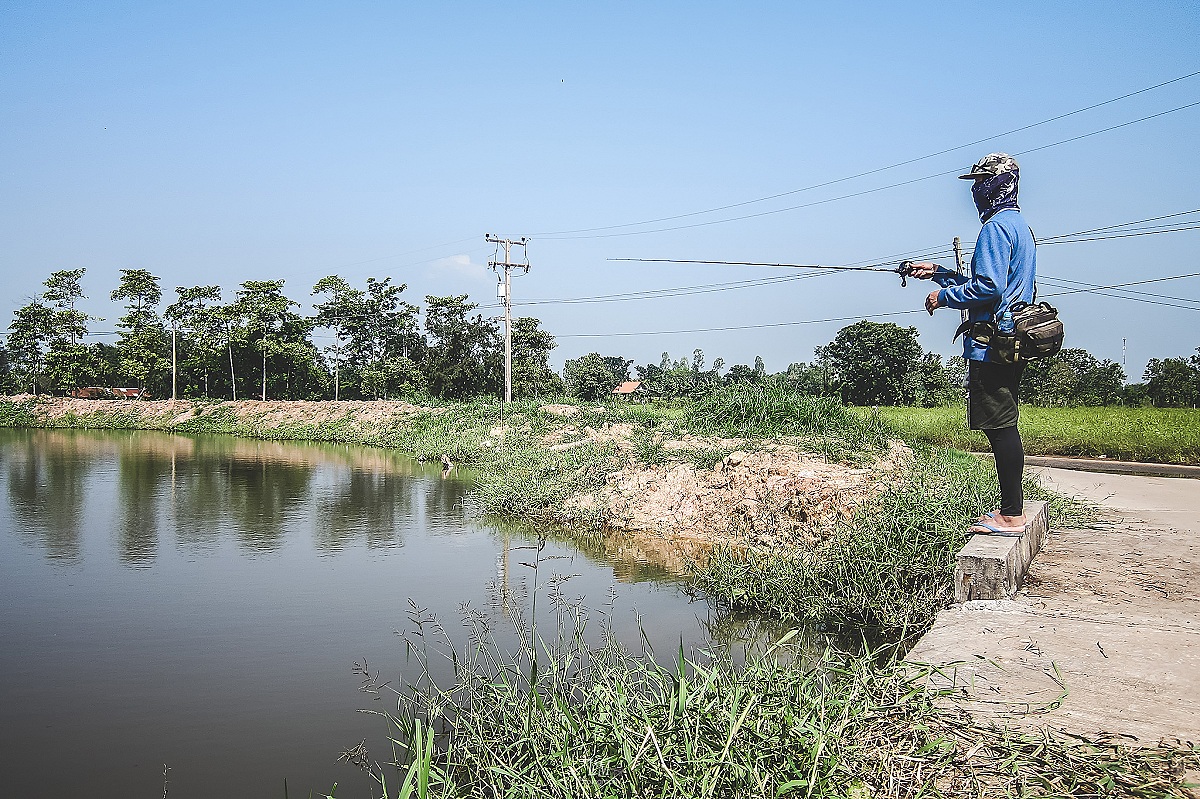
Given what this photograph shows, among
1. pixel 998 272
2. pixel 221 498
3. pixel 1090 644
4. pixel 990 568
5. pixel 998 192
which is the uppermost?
pixel 998 192

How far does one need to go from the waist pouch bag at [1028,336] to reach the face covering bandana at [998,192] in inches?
21.0

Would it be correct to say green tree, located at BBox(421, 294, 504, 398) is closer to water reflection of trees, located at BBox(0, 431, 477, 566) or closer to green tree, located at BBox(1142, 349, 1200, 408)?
water reflection of trees, located at BBox(0, 431, 477, 566)

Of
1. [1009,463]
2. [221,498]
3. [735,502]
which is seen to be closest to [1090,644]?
[1009,463]

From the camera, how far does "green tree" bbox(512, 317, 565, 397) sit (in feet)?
105

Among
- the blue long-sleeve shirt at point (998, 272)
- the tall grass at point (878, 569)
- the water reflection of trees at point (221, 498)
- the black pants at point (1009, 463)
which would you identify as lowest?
the water reflection of trees at point (221, 498)

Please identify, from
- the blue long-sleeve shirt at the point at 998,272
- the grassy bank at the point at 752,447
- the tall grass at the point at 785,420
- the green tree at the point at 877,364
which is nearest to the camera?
the blue long-sleeve shirt at the point at 998,272

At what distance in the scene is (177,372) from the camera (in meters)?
38.4

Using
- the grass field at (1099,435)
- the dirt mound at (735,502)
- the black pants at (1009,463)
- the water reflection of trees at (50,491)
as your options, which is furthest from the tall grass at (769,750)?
the grass field at (1099,435)

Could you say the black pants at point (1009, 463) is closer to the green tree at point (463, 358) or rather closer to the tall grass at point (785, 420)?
the tall grass at point (785, 420)

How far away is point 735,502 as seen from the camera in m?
8.79

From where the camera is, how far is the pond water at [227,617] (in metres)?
3.77

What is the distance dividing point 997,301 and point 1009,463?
30.7 inches

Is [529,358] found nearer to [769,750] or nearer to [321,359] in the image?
[321,359]

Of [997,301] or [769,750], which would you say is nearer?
[769,750]
